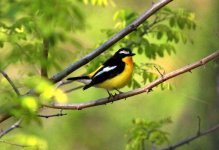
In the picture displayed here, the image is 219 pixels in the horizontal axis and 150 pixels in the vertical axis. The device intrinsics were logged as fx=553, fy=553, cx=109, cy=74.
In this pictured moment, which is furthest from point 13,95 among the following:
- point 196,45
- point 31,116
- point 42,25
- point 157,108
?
point 157,108

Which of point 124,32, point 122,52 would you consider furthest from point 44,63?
point 122,52

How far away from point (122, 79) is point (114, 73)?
4.9 inches

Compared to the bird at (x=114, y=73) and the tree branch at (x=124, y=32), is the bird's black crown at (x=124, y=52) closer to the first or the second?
the bird at (x=114, y=73)

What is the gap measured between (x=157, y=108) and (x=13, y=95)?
8188 mm

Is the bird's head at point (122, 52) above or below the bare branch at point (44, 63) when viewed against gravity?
above

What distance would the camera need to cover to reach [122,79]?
5535mm

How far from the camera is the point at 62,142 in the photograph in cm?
1112

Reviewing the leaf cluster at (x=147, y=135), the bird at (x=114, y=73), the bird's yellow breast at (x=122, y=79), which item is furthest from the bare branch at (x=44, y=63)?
the leaf cluster at (x=147, y=135)

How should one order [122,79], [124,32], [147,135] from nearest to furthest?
[124,32] → [122,79] → [147,135]

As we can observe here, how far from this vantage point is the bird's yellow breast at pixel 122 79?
217 inches

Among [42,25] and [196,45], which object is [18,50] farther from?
[196,45]

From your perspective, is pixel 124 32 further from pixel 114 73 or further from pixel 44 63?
pixel 114 73

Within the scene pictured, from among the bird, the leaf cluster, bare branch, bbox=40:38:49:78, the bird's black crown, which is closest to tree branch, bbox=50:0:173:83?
bare branch, bbox=40:38:49:78

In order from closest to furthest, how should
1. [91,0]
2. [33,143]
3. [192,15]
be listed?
[33,143]
[91,0]
[192,15]
